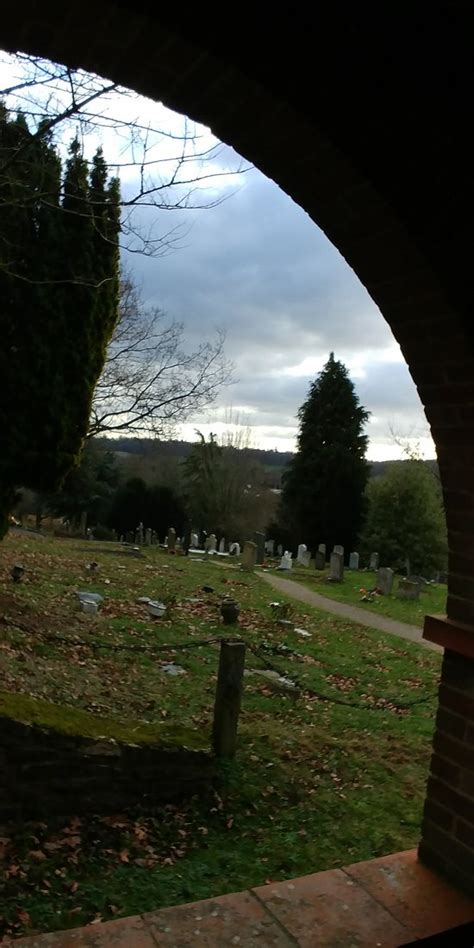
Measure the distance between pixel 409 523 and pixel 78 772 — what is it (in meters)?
24.7

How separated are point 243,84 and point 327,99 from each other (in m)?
0.26

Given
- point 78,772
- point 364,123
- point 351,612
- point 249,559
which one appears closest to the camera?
point 364,123

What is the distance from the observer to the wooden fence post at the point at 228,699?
4785mm

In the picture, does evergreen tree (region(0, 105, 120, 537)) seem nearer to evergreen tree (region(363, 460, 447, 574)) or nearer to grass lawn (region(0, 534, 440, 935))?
grass lawn (region(0, 534, 440, 935))

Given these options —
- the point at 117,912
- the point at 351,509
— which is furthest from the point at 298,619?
the point at 351,509

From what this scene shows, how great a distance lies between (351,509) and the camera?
31.0 meters

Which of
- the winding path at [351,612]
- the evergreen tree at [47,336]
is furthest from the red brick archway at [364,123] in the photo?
the winding path at [351,612]

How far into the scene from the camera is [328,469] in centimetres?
3170

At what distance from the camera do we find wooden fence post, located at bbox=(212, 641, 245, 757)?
4.79 meters

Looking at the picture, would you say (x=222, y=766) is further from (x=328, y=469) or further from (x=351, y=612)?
(x=328, y=469)

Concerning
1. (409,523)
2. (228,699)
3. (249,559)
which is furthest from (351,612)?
(409,523)

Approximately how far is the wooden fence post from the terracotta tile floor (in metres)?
2.16

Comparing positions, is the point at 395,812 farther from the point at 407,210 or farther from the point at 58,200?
the point at 58,200

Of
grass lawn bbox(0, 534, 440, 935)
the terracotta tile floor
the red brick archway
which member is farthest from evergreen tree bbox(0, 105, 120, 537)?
the terracotta tile floor
